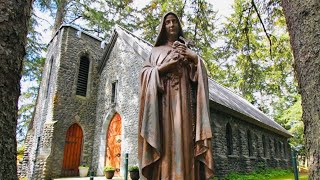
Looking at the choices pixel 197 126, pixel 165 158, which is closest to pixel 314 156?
pixel 197 126

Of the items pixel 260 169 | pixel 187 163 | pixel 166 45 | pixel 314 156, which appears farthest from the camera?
pixel 260 169

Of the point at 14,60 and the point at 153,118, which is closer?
the point at 14,60

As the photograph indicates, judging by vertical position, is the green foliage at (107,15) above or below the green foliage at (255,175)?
above

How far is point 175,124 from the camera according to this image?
276 cm

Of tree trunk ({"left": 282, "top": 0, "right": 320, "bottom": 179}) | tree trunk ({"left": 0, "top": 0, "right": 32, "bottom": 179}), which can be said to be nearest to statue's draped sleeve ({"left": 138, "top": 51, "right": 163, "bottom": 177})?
tree trunk ({"left": 0, "top": 0, "right": 32, "bottom": 179})

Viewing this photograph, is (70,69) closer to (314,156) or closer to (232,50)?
(232,50)

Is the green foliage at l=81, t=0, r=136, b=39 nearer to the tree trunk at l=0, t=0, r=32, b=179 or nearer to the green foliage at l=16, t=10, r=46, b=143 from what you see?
the green foliage at l=16, t=10, r=46, b=143

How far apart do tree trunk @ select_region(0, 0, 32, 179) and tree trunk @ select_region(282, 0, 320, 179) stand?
10.5 feet

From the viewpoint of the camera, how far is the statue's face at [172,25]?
325 cm

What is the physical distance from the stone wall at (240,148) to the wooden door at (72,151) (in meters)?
7.78

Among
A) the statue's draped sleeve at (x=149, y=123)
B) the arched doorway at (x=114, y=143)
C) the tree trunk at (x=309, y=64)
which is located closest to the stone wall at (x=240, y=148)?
the arched doorway at (x=114, y=143)

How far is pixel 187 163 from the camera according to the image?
265 centimetres

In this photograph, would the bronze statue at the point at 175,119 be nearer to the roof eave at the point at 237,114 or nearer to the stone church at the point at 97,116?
the roof eave at the point at 237,114

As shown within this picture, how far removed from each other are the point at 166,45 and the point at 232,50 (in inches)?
216
